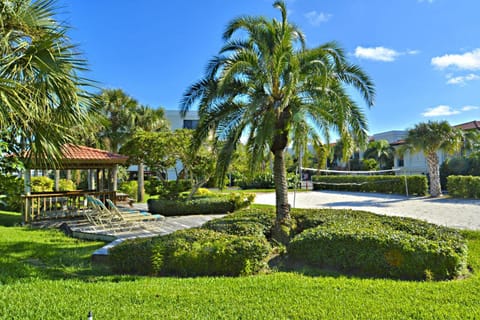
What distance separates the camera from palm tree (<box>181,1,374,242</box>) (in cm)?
843

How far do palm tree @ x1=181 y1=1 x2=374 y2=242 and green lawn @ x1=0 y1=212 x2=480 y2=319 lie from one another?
146 inches

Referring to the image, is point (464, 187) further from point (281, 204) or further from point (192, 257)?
point (192, 257)

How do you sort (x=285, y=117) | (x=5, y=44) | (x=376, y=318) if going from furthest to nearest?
1. (x=285, y=117)
2. (x=5, y=44)
3. (x=376, y=318)

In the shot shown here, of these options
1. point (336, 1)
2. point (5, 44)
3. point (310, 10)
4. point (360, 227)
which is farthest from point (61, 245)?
point (336, 1)

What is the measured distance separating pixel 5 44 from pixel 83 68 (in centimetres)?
115

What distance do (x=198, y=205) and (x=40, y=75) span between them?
11.4 meters

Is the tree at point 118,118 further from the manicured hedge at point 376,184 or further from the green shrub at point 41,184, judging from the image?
the manicured hedge at point 376,184

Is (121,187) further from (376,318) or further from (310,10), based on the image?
(376,318)

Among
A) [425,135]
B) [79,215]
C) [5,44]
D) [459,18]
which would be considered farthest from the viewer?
[425,135]

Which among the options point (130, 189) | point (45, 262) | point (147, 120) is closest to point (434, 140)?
point (147, 120)

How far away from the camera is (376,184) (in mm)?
28031

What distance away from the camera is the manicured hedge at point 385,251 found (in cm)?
565

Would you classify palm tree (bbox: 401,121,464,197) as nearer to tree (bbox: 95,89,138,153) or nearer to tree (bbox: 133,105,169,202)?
tree (bbox: 133,105,169,202)

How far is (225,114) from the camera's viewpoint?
9516 millimetres
